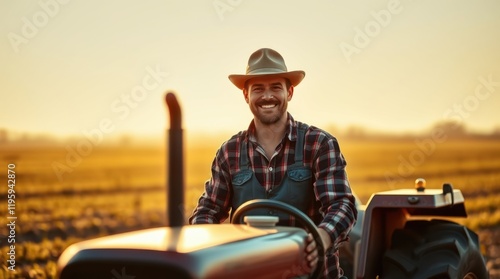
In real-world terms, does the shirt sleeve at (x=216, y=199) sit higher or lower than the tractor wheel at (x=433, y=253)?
higher

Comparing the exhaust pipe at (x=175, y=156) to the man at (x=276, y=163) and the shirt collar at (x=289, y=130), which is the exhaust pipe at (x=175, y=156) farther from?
the shirt collar at (x=289, y=130)

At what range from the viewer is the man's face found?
13.1ft

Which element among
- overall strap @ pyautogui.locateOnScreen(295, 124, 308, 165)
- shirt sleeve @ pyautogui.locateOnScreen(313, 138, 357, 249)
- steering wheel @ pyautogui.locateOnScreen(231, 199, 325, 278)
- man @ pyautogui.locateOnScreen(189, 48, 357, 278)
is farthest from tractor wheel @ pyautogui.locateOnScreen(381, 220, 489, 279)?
steering wheel @ pyautogui.locateOnScreen(231, 199, 325, 278)

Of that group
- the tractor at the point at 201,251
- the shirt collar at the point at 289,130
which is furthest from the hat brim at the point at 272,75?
the tractor at the point at 201,251

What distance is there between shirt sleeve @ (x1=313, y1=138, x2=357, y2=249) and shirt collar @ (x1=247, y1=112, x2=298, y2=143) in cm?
17

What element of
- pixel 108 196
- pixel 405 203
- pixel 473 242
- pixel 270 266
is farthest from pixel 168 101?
pixel 108 196

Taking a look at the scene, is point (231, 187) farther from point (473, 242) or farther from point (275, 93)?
point (473, 242)

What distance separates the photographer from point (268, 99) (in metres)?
4.00

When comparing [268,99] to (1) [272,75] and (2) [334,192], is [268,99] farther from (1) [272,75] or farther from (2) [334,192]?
(2) [334,192]

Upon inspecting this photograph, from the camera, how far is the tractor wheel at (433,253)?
4.13m

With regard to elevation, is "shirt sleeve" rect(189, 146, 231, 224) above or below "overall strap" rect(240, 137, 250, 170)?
below

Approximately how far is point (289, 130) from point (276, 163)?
0.58 ft

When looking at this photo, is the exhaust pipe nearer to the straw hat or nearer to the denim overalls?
the denim overalls

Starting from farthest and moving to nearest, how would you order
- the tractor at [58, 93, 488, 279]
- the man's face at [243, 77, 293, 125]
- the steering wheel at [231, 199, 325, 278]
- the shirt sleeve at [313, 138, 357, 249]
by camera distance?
the man's face at [243, 77, 293, 125]
the shirt sleeve at [313, 138, 357, 249]
the steering wheel at [231, 199, 325, 278]
the tractor at [58, 93, 488, 279]
